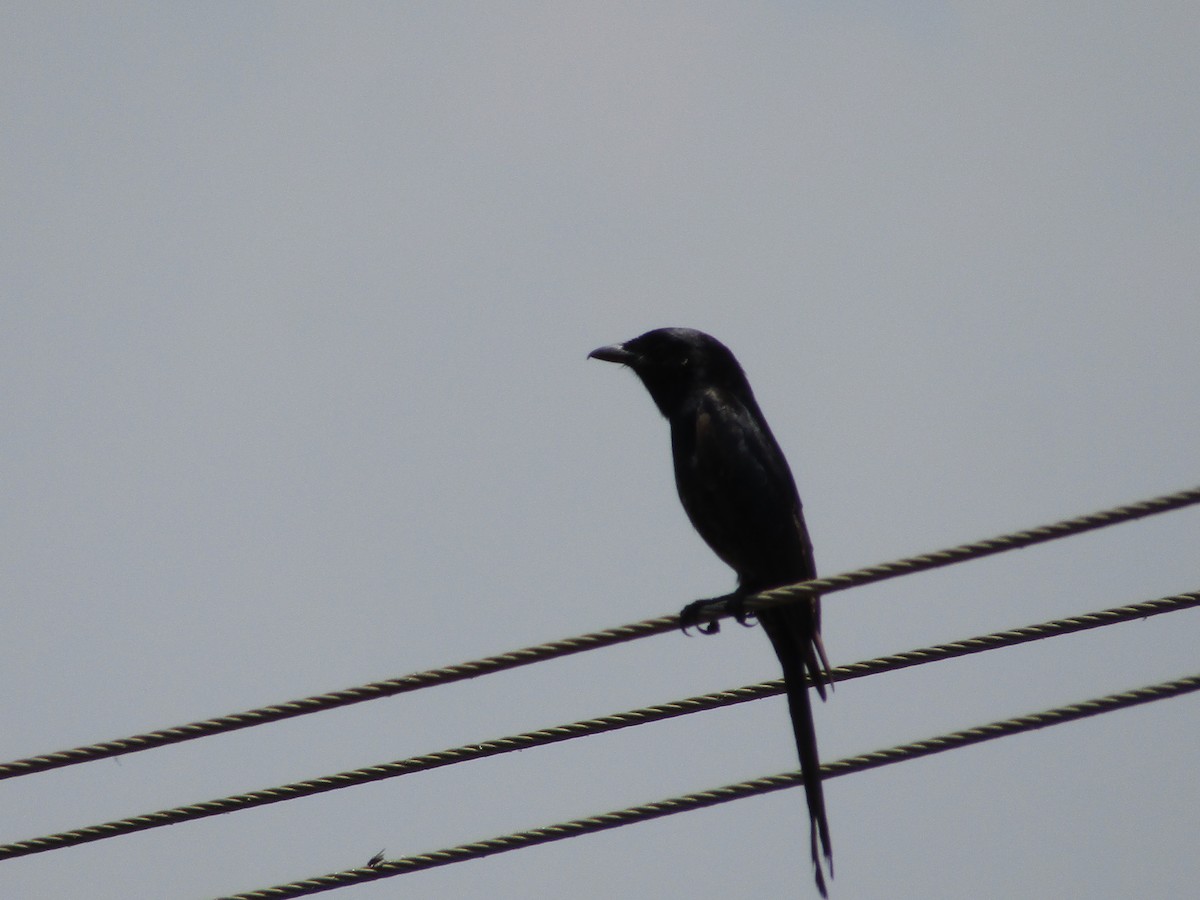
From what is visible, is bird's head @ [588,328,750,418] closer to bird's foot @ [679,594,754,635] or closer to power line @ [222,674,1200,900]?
bird's foot @ [679,594,754,635]

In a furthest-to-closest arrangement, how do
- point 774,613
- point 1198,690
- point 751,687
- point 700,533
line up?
point 700,533 → point 774,613 → point 751,687 → point 1198,690

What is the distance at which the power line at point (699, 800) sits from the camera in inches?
160

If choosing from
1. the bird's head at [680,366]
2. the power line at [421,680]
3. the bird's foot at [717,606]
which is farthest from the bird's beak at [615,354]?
the power line at [421,680]

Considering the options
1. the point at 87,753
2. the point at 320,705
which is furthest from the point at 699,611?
the point at 87,753

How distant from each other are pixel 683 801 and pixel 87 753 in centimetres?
175

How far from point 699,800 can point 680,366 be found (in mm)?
3214

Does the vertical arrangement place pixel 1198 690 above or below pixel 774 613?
below

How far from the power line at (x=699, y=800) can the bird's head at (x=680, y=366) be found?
2925 mm

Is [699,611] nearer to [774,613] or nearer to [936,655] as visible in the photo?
[774,613]

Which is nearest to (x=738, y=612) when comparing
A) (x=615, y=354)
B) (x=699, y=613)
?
(x=699, y=613)

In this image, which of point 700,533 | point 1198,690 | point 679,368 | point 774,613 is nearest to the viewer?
point 1198,690

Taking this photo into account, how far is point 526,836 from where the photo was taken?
4133mm

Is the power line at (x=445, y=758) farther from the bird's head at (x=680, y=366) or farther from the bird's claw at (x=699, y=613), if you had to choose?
the bird's head at (x=680, y=366)

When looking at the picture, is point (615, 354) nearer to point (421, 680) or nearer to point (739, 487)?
point (739, 487)
